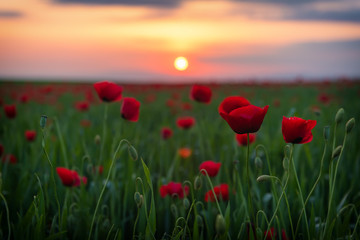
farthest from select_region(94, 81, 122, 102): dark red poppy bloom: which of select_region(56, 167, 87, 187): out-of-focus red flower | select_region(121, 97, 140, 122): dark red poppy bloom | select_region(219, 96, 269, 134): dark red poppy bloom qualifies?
select_region(219, 96, 269, 134): dark red poppy bloom

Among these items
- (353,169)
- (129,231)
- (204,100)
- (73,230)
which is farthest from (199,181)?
(353,169)

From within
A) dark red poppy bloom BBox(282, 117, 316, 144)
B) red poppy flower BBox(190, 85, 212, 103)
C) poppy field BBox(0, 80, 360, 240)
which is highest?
red poppy flower BBox(190, 85, 212, 103)

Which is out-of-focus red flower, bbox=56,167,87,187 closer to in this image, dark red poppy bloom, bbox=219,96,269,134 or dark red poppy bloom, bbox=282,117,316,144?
dark red poppy bloom, bbox=219,96,269,134

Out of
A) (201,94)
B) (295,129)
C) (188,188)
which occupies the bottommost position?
(188,188)

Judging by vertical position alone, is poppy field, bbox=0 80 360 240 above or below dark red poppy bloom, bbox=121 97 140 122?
below

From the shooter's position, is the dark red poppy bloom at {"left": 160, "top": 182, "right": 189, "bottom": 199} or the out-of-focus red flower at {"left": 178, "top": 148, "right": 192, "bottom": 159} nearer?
the dark red poppy bloom at {"left": 160, "top": 182, "right": 189, "bottom": 199}

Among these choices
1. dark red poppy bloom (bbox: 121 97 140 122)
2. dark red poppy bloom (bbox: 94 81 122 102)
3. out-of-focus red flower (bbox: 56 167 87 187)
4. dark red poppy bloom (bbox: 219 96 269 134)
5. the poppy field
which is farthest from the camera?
dark red poppy bloom (bbox: 94 81 122 102)

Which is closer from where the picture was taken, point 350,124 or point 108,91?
point 350,124

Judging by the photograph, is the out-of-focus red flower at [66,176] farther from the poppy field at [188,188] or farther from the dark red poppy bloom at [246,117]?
the dark red poppy bloom at [246,117]

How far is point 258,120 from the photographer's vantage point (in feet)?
2.99

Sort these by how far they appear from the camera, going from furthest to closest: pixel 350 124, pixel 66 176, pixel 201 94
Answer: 1. pixel 201 94
2. pixel 66 176
3. pixel 350 124

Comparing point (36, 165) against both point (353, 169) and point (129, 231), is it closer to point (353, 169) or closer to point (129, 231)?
point (129, 231)

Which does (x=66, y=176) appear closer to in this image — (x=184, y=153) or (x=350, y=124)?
(x=350, y=124)

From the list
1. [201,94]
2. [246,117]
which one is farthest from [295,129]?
[201,94]
